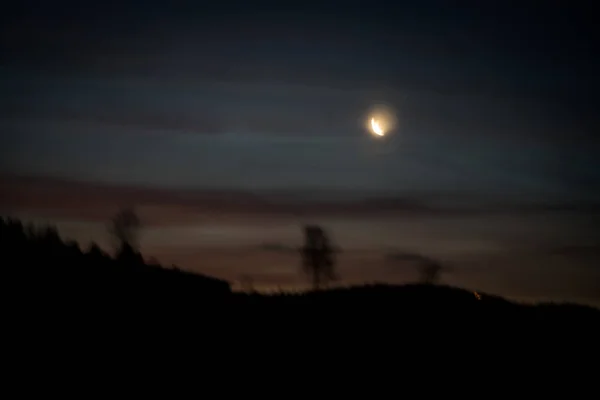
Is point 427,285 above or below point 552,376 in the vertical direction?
above

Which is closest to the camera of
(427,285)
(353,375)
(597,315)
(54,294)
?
(54,294)

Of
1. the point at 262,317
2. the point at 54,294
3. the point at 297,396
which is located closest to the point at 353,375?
the point at 297,396

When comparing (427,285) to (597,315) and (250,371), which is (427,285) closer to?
(597,315)

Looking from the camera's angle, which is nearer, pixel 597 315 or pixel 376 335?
pixel 376 335

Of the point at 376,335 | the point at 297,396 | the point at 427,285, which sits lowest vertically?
the point at 297,396

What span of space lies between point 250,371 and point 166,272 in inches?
301

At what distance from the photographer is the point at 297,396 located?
24750 mm

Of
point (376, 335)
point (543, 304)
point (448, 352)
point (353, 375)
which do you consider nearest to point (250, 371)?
point (353, 375)

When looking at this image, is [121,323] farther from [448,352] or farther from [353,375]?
[448,352]

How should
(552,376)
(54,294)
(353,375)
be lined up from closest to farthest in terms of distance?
(54,294), (353,375), (552,376)

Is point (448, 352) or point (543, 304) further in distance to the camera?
point (543, 304)

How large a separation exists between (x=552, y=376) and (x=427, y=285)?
8199 millimetres

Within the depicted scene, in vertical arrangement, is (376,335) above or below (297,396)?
above

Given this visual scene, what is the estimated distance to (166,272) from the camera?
1236 inches
